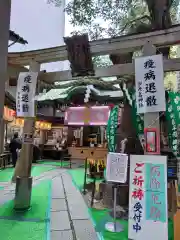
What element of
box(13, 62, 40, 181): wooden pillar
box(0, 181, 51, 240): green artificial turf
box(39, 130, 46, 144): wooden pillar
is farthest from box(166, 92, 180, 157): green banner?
box(39, 130, 46, 144): wooden pillar

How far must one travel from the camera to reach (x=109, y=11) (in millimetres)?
9281

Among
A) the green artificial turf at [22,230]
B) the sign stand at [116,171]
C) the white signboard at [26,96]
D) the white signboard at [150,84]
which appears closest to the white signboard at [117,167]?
the sign stand at [116,171]

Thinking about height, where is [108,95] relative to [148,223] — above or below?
above

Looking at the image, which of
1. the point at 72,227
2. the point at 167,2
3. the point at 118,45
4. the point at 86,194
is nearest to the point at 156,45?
the point at 118,45

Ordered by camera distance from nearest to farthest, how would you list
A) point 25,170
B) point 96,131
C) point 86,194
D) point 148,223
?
point 148,223
point 25,170
point 86,194
point 96,131

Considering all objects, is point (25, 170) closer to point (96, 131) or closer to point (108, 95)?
point (108, 95)

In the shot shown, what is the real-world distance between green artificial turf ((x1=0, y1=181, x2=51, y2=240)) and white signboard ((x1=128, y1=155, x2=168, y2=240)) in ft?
6.11

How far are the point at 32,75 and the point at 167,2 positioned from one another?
4.04 m

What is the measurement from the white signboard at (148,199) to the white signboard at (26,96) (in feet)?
9.68

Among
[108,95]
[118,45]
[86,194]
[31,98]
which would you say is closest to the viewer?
[118,45]

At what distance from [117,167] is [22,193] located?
2.83 meters

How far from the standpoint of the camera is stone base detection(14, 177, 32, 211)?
5.89 m

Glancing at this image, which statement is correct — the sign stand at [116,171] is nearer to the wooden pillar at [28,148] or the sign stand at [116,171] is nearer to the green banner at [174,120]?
the green banner at [174,120]

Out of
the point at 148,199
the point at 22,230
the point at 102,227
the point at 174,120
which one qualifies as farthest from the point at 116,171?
the point at 22,230
